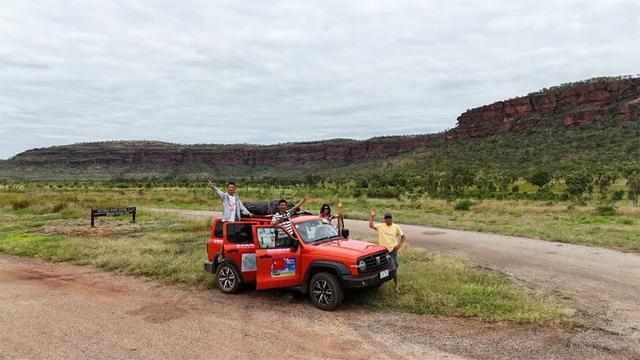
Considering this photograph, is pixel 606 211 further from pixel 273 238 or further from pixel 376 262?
pixel 273 238

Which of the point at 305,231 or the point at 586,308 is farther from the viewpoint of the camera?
the point at 305,231

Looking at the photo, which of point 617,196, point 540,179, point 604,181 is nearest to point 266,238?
point 617,196

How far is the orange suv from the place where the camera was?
29.3ft

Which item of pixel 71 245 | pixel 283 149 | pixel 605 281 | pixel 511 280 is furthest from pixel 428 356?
pixel 283 149

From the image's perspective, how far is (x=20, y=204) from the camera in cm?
3338

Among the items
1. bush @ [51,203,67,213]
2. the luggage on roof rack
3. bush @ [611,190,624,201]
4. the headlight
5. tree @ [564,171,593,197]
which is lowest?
the headlight

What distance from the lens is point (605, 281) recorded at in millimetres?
10992

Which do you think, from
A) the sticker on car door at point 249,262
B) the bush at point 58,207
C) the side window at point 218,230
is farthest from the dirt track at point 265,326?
the bush at point 58,207

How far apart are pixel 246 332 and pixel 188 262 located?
575 cm

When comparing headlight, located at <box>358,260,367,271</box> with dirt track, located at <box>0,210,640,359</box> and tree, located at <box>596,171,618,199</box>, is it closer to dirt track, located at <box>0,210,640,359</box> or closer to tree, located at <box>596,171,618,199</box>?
dirt track, located at <box>0,210,640,359</box>

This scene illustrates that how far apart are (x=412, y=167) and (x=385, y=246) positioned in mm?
70461

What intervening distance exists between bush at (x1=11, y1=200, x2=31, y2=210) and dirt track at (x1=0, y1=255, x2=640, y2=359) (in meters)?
25.9

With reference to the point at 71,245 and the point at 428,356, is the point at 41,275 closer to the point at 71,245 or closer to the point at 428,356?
the point at 71,245

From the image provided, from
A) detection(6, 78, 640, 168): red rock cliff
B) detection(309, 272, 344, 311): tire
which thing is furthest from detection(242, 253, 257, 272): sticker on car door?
detection(6, 78, 640, 168): red rock cliff
